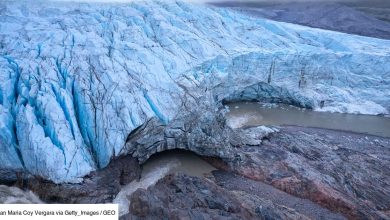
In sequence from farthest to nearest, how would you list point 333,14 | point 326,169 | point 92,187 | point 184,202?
1. point 333,14
2. point 326,169
3. point 92,187
4. point 184,202

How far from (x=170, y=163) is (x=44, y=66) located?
350cm

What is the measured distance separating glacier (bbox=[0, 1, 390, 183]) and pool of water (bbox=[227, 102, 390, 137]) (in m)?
0.29

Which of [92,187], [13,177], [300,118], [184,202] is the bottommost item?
[300,118]

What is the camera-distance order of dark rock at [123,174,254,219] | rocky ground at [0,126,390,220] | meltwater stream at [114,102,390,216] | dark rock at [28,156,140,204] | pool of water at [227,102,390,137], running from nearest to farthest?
dark rock at [123,174,254,219] → rocky ground at [0,126,390,220] → dark rock at [28,156,140,204] → meltwater stream at [114,102,390,216] → pool of water at [227,102,390,137]

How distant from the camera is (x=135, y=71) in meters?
8.17

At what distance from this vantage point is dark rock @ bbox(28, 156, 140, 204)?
624 centimetres

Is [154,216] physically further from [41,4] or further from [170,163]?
[41,4]

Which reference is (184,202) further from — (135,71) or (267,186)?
(135,71)

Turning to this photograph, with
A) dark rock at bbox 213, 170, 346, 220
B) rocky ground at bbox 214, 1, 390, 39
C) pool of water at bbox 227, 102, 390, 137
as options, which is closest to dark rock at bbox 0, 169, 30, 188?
dark rock at bbox 213, 170, 346, 220

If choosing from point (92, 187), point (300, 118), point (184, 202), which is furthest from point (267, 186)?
point (300, 118)

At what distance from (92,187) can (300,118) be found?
7.09m

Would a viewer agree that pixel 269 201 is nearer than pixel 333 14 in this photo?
Yes

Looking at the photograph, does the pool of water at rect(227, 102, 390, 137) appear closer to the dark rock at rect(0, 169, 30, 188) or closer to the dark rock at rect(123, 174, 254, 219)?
the dark rock at rect(123, 174, 254, 219)

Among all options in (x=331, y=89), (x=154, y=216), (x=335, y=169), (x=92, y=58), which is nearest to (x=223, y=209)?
(x=154, y=216)
